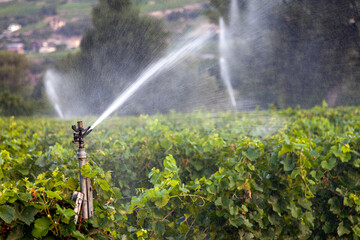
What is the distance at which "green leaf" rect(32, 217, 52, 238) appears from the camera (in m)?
1.45

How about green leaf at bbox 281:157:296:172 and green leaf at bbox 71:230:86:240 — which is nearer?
green leaf at bbox 71:230:86:240

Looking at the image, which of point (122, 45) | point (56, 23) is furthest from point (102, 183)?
point (56, 23)

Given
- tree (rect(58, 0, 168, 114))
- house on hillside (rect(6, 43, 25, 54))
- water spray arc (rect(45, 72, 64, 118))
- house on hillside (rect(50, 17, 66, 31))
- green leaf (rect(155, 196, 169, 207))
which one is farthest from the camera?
house on hillside (rect(50, 17, 66, 31))

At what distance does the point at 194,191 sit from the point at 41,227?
989mm

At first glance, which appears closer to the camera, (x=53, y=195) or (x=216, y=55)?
(x=53, y=195)

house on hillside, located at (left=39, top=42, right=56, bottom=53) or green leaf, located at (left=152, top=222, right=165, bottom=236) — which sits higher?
house on hillside, located at (left=39, top=42, right=56, bottom=53)

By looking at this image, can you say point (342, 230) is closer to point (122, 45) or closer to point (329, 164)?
point (329, 164)

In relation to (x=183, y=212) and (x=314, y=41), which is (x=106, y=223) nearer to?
(x=183, y=212)

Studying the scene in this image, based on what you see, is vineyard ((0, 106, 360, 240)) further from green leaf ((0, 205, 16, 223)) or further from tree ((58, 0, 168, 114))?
tree ((58, 0, 168, 114))

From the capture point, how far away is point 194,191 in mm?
2246

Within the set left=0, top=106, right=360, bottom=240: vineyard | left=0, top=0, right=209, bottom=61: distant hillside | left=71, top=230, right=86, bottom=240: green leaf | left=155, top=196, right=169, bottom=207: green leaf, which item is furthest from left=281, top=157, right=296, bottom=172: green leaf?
left=0, top=0, right=209, bottom=61: distant hillside

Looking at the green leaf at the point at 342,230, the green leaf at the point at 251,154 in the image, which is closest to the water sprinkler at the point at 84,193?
the green leaf at the point at 251,154

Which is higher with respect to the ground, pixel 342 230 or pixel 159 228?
pixel 159 228

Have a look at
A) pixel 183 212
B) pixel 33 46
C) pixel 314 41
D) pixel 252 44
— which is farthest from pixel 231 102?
pixel 183 212
